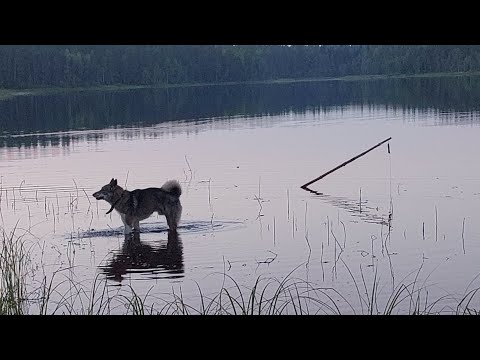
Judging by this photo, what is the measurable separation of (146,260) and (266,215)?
11.5ft

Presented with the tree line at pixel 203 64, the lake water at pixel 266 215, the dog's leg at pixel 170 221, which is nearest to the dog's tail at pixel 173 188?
the dog's leg at pixel 170 221

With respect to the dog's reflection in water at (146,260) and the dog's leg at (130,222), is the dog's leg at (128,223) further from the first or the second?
the dog's reflection in water at (146,260)

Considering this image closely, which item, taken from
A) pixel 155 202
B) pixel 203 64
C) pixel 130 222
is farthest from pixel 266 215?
pixel 203 64

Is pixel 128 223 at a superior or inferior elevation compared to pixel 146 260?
superior

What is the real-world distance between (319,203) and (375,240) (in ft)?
11.5

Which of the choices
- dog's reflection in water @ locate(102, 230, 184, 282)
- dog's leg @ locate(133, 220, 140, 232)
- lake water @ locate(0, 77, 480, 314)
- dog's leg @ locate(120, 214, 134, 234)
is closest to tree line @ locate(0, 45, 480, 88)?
lake water @ locate(0, 77, 480, 314)

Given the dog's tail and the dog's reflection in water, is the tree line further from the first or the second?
the dog's reflection in water

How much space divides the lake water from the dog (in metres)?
0.28

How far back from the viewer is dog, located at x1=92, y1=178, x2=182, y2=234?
46.4 feet

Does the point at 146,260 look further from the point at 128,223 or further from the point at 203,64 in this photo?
the point at 203,64

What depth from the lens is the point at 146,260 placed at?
41.4 ft
